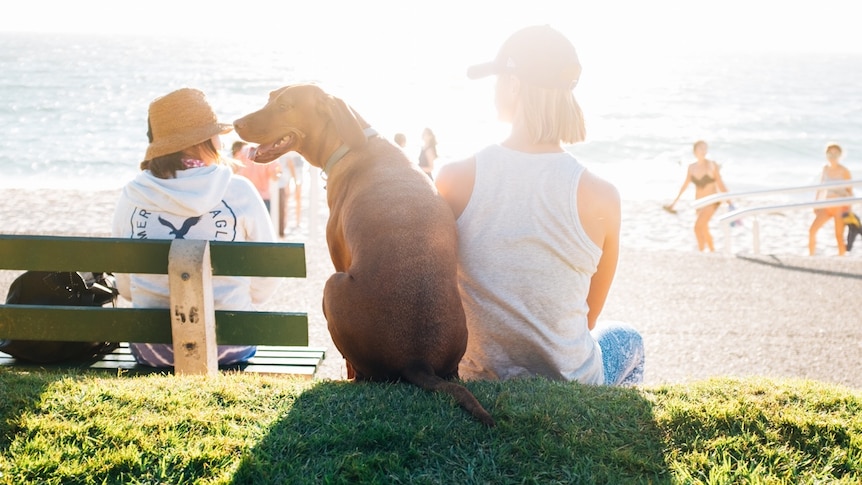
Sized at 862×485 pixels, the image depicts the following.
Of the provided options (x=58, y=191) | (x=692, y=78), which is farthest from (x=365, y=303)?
(x=692, y=78)

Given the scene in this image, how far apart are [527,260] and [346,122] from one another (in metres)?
1.27

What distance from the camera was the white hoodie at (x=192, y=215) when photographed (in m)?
3.79

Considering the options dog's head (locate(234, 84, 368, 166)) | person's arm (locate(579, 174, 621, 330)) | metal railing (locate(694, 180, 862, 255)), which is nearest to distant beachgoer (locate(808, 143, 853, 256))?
metal railing (locate(694, 180, 862, 255))

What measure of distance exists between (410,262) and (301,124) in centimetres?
142

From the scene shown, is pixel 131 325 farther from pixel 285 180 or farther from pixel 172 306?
pixel 285 180

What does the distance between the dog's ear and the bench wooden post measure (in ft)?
2.87

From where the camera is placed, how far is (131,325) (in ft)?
11.9

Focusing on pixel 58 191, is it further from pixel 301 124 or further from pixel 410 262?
pixel 410 262

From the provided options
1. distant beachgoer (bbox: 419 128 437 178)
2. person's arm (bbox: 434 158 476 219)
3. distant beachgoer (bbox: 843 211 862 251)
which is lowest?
distant beachgoer (bbox: 843 211 862 251)

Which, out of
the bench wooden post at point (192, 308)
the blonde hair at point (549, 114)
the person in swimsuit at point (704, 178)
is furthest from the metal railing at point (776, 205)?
the bench wooden post at point (192, 308)

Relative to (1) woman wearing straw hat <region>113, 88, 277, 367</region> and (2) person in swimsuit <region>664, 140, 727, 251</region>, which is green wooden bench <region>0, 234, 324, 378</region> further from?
(2) person in swimsuit <region>664, 140, 727, 251</region>

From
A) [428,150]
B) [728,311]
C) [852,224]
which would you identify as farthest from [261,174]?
[852,224]

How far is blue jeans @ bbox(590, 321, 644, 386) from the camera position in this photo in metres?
3.74

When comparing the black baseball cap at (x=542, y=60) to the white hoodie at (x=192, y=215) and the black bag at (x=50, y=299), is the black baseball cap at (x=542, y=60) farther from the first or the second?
the black bag at (x=50, y=299)
